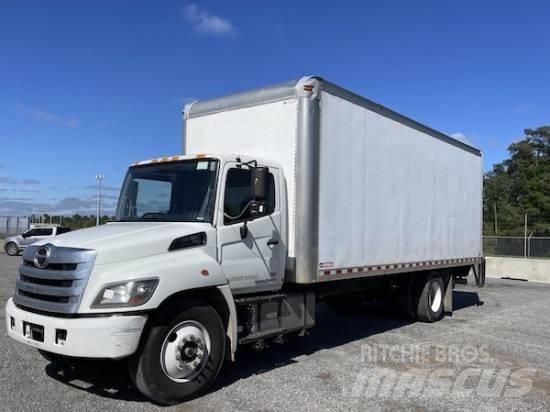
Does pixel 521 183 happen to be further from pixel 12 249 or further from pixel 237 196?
pixel 237 196

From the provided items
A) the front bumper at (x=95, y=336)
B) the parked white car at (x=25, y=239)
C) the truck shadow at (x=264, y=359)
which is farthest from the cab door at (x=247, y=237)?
the parked white car at (x=25, y=239)

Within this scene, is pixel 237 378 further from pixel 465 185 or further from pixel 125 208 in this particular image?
pixel 465 185

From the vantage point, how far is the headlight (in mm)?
5172

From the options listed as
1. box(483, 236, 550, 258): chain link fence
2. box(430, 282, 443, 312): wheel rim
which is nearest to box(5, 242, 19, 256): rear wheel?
box(430, 282, 443, 312): wheel rim

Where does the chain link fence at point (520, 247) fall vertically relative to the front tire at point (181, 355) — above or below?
above

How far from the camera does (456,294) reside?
1623 centimetres

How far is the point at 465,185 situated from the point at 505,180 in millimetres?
61862

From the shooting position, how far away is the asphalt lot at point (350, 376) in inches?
224

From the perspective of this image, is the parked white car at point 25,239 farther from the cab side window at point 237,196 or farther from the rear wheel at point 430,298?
the cab side window at point 237,196

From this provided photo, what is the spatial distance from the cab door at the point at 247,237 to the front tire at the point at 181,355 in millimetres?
709

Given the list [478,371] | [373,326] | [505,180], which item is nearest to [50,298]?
[478,371]

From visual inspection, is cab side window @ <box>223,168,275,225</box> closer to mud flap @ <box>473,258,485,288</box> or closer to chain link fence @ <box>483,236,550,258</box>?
mud flap @ <box>473,258,485,288</box>

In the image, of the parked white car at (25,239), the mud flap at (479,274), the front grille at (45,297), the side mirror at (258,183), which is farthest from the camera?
the parked white car at (25,239)

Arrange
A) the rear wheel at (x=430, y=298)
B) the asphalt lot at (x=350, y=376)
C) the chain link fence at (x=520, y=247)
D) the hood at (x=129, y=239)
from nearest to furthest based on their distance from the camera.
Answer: the hood at (x=129, y=239), the asphalt lot at (x=350, y=376), the rear wheel at (x=430, y=298), the chain link fence at (x=520, y=247)
